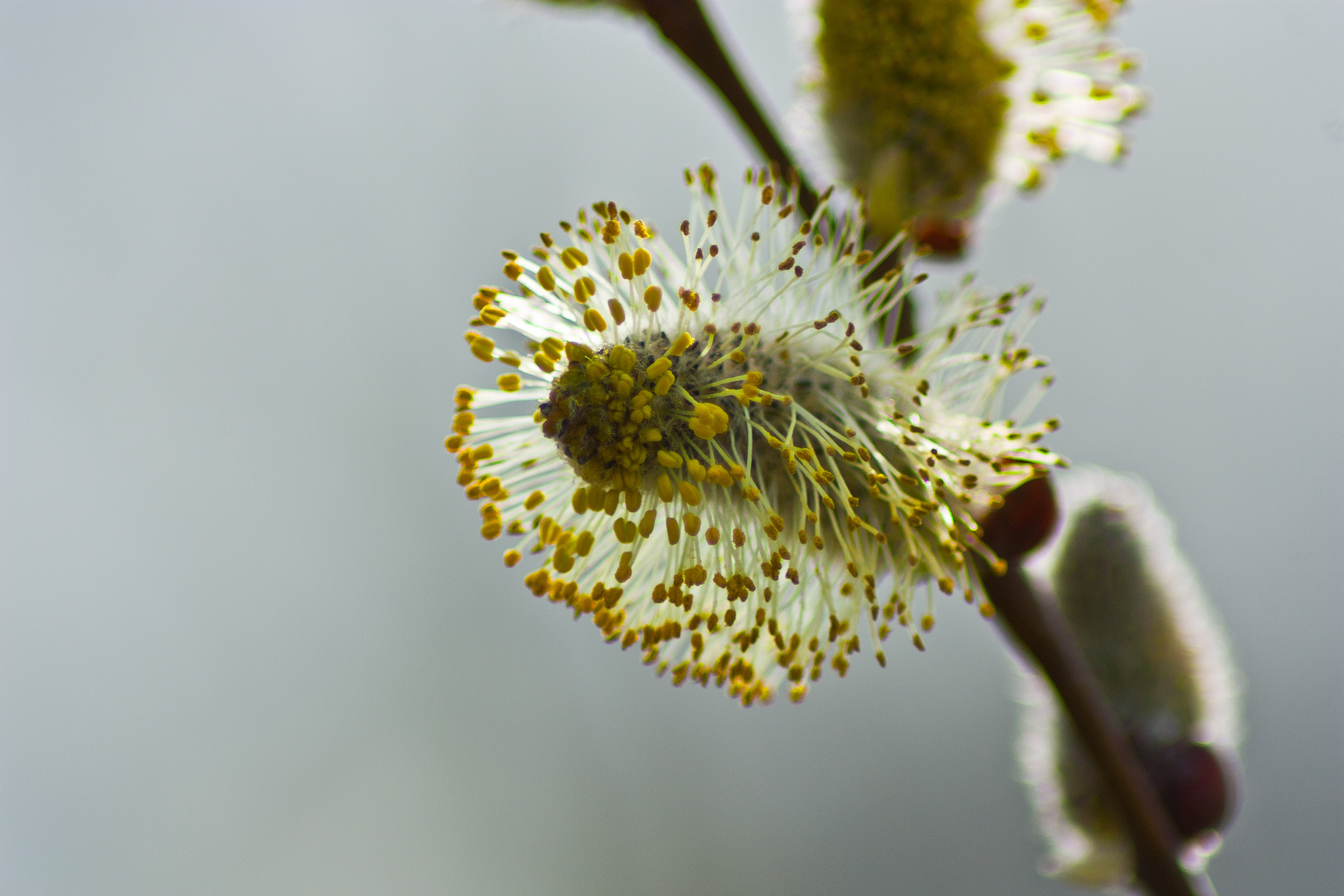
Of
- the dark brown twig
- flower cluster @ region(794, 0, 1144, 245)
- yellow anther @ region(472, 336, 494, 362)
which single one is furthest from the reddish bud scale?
yellow anther @ region(472, 336, 494, 362)

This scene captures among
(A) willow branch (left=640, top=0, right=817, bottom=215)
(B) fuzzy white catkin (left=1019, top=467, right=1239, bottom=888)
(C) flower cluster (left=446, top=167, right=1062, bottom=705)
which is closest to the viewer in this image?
(C) flower cluster (left=446, top=167, right=1062, bottom=705)

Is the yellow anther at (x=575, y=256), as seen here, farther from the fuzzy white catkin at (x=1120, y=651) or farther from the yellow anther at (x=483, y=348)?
the fuzzy white catkin at (x=1120, y=651)

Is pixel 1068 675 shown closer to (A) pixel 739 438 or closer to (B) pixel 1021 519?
(B) pixel 1021 519

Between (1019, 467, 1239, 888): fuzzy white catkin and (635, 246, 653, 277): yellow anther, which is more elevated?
(635, 246, 653, 277): yellow anther

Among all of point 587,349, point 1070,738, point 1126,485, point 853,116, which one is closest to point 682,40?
point 853,116

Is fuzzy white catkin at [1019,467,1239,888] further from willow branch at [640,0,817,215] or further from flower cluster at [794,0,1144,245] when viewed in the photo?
willow branch at [640,0,817,215]

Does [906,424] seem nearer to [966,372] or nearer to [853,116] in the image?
[966,372]
